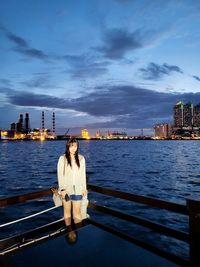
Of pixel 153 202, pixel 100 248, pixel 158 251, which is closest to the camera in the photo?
pixel 100 248

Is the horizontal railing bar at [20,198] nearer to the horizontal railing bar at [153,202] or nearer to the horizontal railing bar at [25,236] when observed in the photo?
the horizontal railing bar at [25,236]

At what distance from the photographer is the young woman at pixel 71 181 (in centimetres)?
520

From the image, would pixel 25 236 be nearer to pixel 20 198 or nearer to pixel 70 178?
pixel 20 198

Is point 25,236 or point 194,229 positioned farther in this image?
point 25,236

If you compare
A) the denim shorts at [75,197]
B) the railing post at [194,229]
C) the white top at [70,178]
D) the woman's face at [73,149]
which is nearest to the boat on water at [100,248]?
the railing post at [194,229]

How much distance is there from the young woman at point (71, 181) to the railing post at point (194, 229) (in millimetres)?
2121

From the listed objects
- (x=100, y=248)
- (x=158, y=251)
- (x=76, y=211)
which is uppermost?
(x=76, y=211)

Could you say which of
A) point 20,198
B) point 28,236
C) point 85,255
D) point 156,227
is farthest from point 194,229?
point 20,198

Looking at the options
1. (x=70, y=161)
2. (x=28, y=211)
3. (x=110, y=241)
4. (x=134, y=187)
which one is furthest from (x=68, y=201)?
(x=134, y=187)

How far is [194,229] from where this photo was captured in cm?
396

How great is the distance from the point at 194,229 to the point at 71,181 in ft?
7.83

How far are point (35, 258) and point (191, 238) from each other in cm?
236

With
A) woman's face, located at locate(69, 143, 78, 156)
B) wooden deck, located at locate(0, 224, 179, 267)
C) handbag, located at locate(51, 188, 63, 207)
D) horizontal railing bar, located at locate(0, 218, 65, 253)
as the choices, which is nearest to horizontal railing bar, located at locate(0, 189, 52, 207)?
handbag, located at locate(51, 188, 63, 207)

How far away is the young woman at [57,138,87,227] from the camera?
5.20 m
